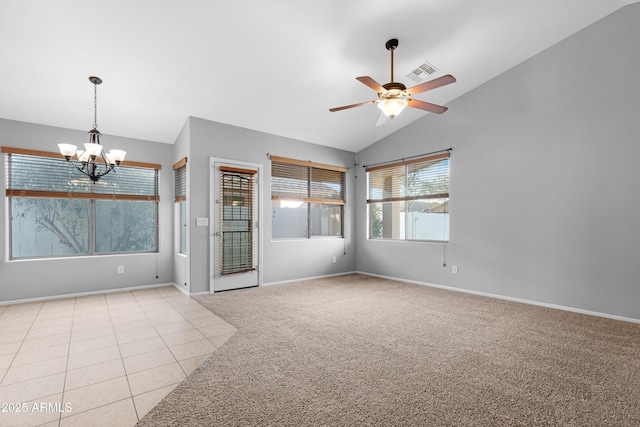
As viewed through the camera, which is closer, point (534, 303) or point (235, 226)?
point (534, 303)

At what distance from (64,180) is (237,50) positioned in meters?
3.42

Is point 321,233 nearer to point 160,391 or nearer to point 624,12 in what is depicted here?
point 160,391

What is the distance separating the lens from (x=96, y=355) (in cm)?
262

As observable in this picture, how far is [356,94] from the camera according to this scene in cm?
446

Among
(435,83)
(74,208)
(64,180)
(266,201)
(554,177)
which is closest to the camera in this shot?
(435,83)

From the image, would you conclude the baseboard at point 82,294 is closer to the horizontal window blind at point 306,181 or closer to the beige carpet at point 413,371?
the beige carpet at point 413,371

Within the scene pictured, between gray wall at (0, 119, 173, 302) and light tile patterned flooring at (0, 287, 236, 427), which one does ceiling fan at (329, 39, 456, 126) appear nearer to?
light tile patterned flooring at (0, 287, 236, 427)

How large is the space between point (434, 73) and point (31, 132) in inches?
222

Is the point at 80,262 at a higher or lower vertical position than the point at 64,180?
lower

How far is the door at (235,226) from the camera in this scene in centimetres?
478

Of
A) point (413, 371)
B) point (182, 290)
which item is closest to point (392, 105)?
point (413, 371)

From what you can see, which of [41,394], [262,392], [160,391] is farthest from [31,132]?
[262,392]

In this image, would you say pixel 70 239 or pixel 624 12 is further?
pixel 70 239

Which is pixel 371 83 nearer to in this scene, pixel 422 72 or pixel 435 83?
pixel 435 83
